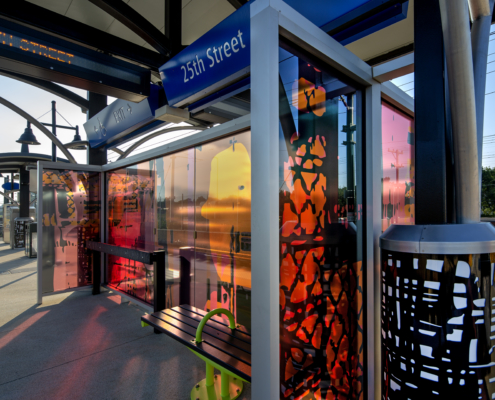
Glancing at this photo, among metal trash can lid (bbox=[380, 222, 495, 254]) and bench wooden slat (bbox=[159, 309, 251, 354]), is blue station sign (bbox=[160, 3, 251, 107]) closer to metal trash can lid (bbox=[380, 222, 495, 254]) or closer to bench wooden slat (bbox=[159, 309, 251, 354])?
metal trash can lid (bbox=[380, 222, 495, 254])

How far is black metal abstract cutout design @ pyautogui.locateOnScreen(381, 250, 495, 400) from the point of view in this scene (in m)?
1.18

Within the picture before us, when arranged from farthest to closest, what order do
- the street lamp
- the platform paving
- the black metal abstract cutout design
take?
1. the street lamp
2. the platform paving
3. the black metal abstract cutout design

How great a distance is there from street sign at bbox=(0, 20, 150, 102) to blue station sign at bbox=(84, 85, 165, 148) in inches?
30.8

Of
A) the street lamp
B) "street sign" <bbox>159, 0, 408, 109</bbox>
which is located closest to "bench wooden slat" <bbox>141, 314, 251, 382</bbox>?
A: "street sign" <bbox>159, 0, 408, 109</bbox>

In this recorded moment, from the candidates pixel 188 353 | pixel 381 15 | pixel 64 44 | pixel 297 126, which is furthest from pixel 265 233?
pixel 64 44

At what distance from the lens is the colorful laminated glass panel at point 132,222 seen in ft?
15.6

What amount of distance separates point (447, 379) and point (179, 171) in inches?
144

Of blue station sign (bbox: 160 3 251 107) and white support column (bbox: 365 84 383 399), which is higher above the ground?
blue station sign (bbox: 160 3 251 107)

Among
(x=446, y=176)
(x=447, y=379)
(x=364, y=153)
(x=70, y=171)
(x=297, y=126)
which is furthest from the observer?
(x=70, y=171)

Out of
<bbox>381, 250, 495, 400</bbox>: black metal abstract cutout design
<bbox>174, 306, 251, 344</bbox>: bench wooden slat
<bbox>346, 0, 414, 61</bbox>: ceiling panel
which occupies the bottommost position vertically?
<bbox>174, 306, 251, 344</bbox>: bench wooden slat

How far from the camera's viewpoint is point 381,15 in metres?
2.40

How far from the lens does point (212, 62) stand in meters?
3.29

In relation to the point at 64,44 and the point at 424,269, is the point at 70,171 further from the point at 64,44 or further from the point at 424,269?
the point at 424,269

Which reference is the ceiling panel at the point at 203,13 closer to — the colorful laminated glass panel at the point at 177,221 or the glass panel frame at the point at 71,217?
the colorful laminated glass panel at the point at 177,221
